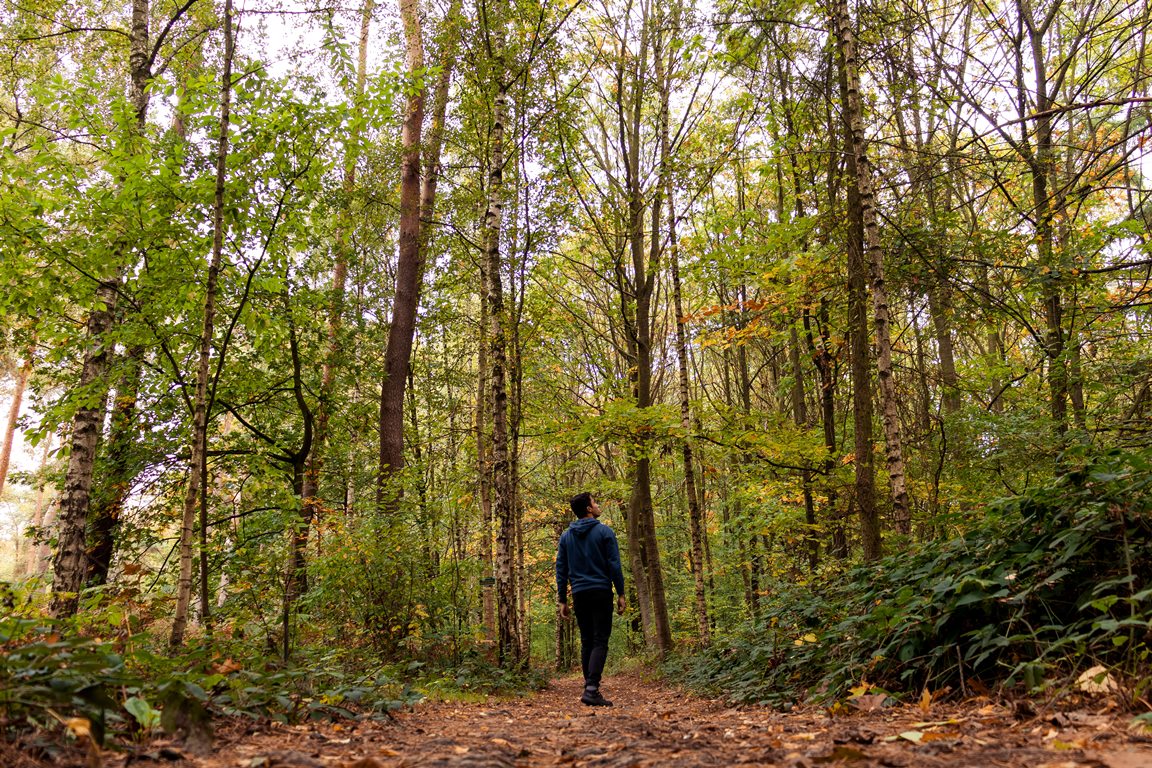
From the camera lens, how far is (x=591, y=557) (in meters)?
6.81

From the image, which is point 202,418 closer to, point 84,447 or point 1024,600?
point 84,447

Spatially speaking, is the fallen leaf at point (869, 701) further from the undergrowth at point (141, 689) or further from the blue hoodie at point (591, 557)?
the undergrowth at point (141, 689)

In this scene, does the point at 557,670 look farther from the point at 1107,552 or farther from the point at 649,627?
the point at 1107,552

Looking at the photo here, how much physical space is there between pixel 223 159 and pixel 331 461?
25.4 feet

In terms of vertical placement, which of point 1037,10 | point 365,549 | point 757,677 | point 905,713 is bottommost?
point 757,677

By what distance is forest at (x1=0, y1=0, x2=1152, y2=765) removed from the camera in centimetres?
416

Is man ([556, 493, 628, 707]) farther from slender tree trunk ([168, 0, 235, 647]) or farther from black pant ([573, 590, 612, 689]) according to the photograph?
slender tree trunk ([168, 0, 235, 647])

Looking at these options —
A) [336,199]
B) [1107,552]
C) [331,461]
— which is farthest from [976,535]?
[331,461]

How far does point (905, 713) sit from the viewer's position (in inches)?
148

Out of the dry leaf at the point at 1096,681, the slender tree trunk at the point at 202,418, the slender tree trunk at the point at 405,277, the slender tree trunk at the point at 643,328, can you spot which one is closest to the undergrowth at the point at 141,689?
the slender tree trunk at the point at 202,418

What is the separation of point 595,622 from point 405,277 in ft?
27.4

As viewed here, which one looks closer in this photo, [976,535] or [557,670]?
[976,535]

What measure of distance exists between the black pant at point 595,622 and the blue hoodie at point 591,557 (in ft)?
0.30

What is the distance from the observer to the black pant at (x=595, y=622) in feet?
22.2
